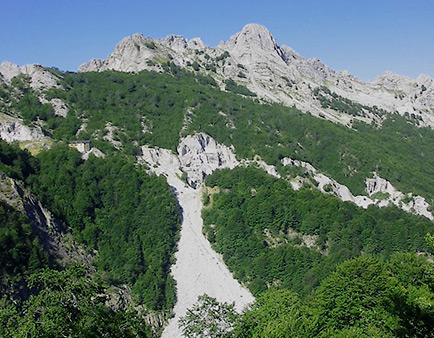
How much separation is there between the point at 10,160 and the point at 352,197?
74.9m

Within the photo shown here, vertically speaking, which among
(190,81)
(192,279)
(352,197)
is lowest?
(192,279)

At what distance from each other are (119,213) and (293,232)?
28.8 meters

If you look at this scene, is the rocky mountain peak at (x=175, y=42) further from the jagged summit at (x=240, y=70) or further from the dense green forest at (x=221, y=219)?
the dense green forest at (x=221, y=219)

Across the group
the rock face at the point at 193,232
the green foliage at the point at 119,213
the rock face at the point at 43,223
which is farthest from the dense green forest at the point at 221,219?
the rock face at the point at 43,223

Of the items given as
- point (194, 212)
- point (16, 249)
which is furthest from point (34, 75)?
point (16, 249)

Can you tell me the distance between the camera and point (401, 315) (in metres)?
27.7

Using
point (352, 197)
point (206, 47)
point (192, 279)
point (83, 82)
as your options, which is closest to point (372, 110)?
point (206, 47)

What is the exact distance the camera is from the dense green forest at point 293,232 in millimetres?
66438

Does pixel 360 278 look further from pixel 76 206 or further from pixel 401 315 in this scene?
pixel 76 206

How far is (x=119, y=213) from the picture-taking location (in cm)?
7712

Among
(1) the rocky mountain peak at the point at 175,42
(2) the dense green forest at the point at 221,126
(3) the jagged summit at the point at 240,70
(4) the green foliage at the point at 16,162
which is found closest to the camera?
(4) the green foliage at the point at 16,162

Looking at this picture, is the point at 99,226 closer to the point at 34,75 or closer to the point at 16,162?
the point at 16,162

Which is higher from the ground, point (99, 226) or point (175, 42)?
point (175, 42)

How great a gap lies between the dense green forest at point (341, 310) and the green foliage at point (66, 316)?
780 centimetres
